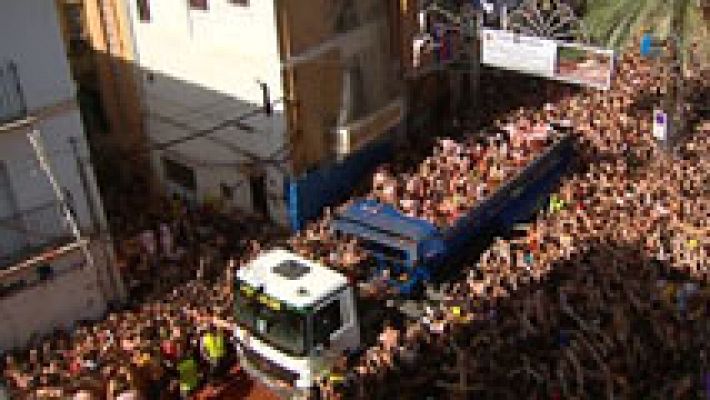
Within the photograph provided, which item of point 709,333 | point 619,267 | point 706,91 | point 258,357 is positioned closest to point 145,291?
point 258,357

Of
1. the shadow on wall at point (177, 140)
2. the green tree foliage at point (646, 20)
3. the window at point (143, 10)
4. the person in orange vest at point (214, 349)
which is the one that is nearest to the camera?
the person in orange vest at point (214, 349)

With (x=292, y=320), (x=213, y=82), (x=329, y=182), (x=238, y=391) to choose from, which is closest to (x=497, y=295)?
(x=292, y=320)

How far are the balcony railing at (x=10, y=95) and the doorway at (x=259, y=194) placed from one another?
7.74 m

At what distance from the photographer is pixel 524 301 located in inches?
730

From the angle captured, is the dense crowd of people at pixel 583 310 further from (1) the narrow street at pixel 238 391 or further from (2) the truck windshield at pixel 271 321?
(1) the narrow street at pixel 238 391

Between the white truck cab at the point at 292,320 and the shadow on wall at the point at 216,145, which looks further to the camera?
the shadow on wall at the point at 216,145

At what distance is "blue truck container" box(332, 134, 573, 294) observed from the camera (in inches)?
763

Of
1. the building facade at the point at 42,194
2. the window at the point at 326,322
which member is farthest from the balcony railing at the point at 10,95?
the window at the point at 326,322

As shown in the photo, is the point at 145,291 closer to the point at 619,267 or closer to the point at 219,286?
the point at 219,286

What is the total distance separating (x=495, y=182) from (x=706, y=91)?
9.48 meters

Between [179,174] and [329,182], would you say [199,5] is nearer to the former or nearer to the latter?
[179,174]

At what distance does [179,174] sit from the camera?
86.6 feet

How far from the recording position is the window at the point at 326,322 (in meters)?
16.6

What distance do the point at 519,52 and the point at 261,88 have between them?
304 inches
